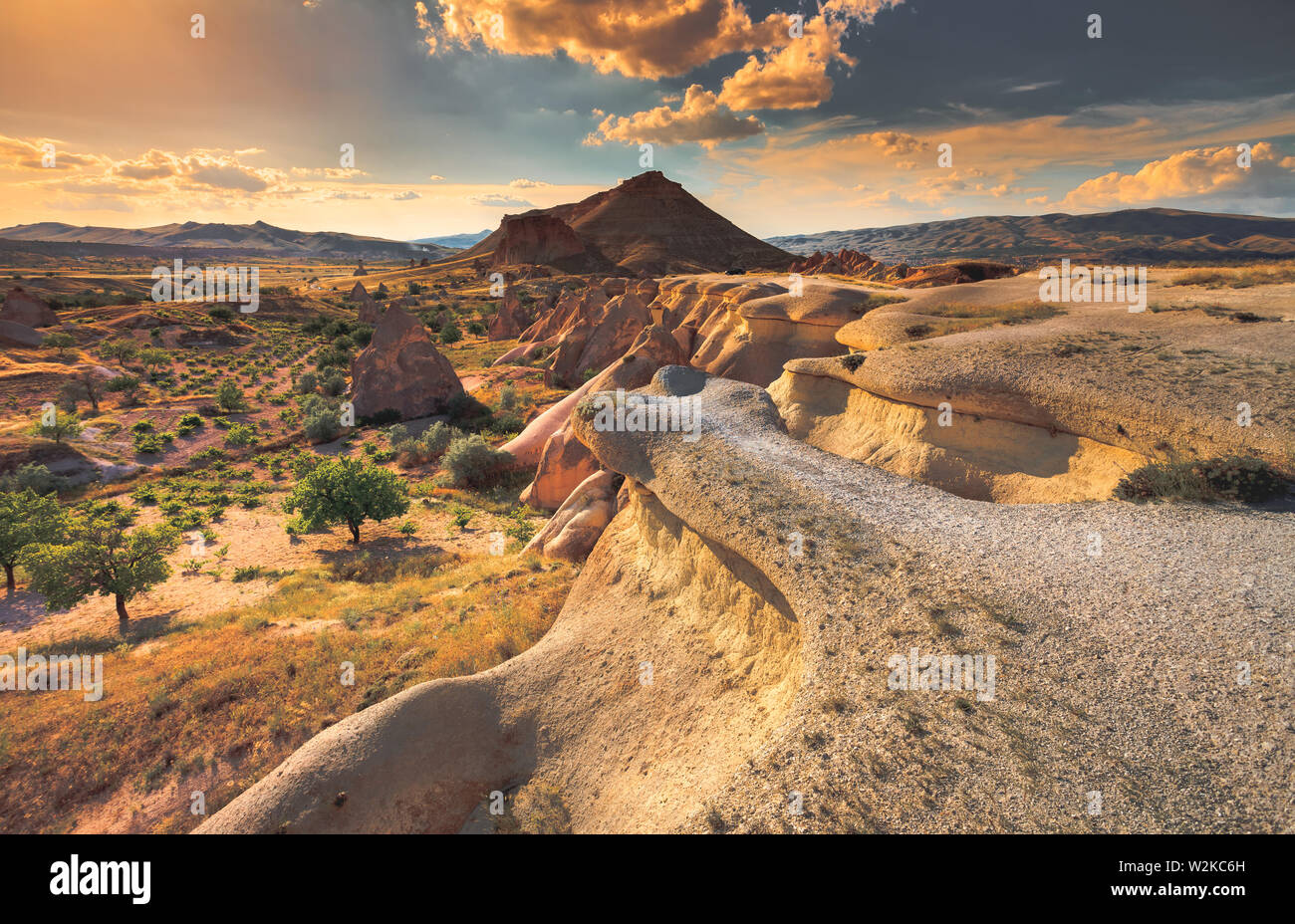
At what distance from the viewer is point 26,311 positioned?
4984 cm

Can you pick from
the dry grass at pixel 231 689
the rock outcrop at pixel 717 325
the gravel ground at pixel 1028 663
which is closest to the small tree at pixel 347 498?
the dry grass at pixel 231 689

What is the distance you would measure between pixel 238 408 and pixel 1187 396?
1770 inches

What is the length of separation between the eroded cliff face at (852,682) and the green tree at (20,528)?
45.6ft

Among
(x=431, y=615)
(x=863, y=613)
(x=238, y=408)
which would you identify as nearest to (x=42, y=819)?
(x=431, y=615)

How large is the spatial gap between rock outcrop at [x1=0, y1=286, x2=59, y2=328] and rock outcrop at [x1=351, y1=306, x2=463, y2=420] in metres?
42.8

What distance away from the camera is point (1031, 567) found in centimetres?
731

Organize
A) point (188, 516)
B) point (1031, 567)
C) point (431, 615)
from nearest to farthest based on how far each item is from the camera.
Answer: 1. point (1031, 567)
2. point (431, 615)
3. point (188, 516)

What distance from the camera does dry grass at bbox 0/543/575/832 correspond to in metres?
8.81

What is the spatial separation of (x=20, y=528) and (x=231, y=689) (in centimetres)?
1069

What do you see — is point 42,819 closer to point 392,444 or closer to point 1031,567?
point 1031,567

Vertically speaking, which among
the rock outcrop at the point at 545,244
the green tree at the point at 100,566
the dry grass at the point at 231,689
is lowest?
the dry grass at the point at 231,689

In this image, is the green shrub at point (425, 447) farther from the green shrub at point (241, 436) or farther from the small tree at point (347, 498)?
the green shrub at point (241, 436)

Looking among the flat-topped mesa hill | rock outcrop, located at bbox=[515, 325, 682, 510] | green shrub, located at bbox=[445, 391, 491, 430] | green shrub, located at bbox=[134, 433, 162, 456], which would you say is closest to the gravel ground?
rock outcrop, located at bbox=[515, 325, 682, 510]

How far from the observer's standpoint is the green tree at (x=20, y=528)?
14898 mm
